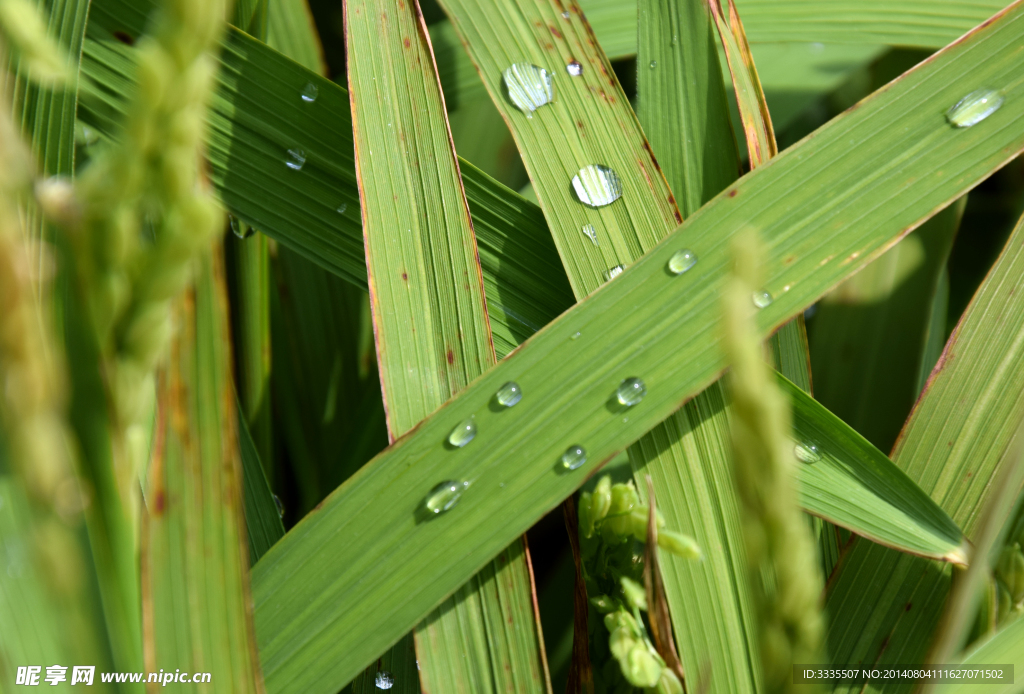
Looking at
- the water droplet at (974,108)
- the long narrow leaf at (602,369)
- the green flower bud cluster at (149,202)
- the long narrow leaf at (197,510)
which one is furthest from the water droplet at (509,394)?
the water droplet at (974,108)

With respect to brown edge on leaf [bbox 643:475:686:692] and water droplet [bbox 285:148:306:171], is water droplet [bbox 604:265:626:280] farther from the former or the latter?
water droplet [bbox 285:148:306:171]

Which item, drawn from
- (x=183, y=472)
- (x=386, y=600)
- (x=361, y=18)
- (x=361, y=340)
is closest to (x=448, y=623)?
(x=386, y=600)

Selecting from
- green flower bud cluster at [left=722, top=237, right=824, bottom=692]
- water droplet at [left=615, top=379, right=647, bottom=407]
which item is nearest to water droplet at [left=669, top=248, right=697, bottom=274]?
water droplet at [left=615, top=379, right=647, bottom=407]

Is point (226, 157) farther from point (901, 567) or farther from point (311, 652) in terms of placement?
point (901, 567)

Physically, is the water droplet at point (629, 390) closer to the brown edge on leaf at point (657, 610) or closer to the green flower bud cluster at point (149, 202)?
the brown edge on leaf at point (657, 610)

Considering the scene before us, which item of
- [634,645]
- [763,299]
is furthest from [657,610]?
[763,299]

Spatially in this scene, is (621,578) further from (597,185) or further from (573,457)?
(597,185)
